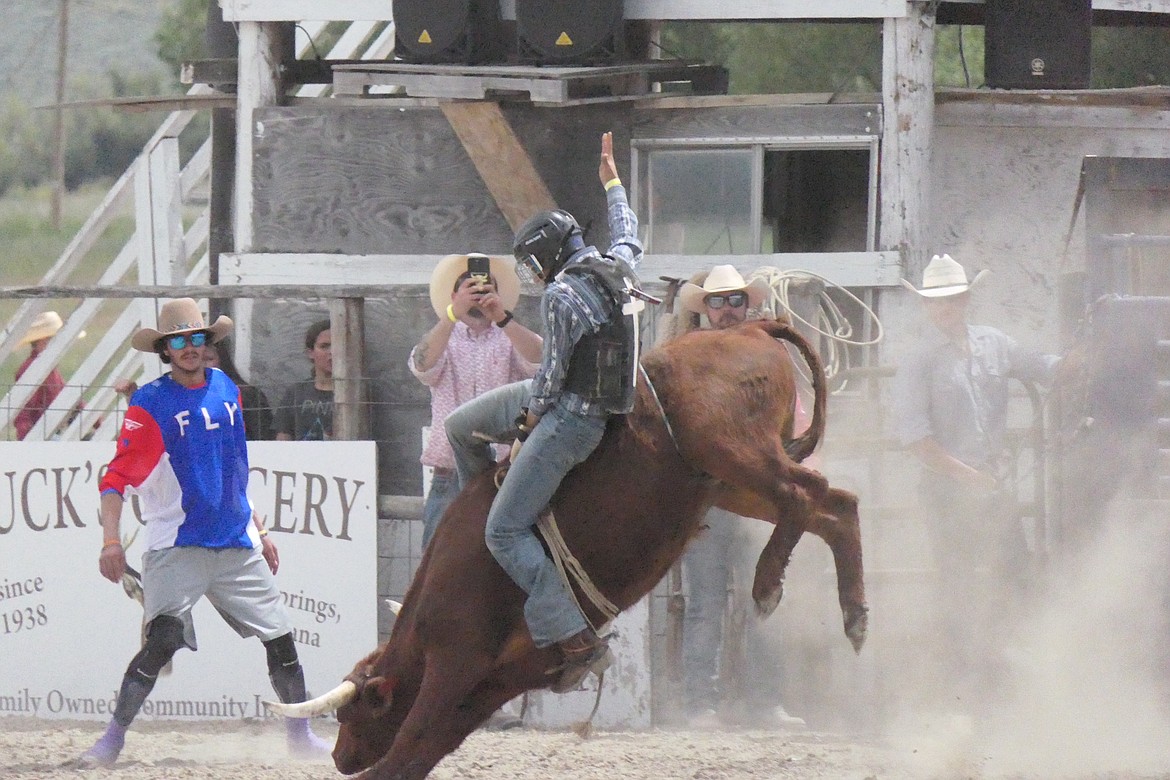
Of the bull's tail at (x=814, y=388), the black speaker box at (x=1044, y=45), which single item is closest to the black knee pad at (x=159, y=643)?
the bull's tail at (x=814, y=388)

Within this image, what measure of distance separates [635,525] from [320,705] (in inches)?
49.9

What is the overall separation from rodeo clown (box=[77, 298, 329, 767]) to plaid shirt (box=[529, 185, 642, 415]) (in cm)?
171

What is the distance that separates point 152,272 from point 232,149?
40.3 inches

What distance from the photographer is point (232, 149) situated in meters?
12.0

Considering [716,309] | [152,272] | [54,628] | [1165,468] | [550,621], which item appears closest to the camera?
[550,621]

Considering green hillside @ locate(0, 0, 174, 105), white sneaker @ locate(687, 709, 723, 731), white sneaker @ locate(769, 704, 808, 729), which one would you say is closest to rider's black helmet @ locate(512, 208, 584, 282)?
white sneaker @ locate(687, 709, 723, 731)

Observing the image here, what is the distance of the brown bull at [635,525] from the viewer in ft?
19.1

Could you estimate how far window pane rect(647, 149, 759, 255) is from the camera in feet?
32.8

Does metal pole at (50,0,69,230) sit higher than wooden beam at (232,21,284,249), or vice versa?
metal pole at (50,0,69,230)

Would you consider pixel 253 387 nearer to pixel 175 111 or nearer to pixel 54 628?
pixel 54 628

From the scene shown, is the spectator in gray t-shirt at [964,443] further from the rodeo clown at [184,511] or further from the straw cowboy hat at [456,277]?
the rodeo clown at [184,511]

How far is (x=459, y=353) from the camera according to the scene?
25.7 feet

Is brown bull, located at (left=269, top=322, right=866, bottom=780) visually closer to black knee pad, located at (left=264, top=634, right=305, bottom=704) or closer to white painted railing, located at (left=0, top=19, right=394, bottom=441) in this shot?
black knee pad, located at (left=264, top=634, right=305, bottom=704)

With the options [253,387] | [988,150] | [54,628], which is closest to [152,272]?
[253,387]
